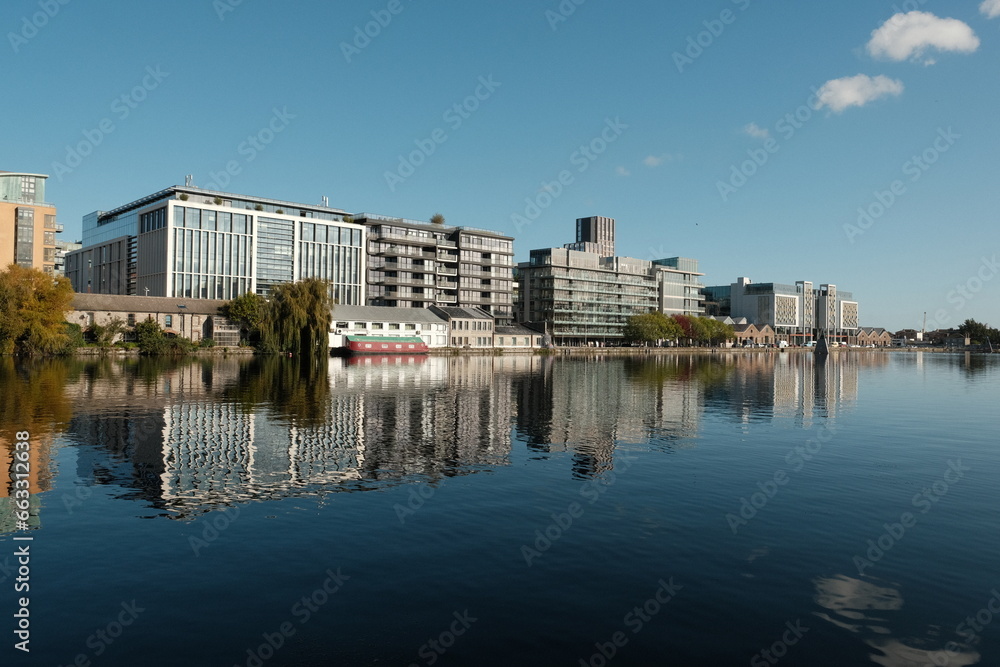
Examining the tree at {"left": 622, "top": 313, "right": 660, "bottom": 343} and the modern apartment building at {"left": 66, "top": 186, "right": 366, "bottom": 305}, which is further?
the tree at {"left": 622, "top": 313, "right": 660, "bottom": 343}

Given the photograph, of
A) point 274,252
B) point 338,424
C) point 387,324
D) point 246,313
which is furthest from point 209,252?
point 338,424

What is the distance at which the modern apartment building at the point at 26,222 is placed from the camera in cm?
13250

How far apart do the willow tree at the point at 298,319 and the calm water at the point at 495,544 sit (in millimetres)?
72992

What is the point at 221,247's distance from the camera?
140000 millimetres

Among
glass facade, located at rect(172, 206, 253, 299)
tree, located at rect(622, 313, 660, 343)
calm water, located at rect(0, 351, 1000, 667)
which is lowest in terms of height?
calm water, located at rect(0, 351, 1000, 667)

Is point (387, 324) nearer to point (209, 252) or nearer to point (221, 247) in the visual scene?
point (221, 247)

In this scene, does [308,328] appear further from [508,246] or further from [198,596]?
[198,596]

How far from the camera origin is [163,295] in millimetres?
134125

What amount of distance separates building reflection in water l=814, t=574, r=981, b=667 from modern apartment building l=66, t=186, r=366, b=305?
139326mm

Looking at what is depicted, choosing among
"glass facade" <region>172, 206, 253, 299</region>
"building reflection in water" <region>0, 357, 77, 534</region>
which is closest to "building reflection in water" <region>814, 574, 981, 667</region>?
"building reflection in water" <region>0, 357, 77, 534</region>

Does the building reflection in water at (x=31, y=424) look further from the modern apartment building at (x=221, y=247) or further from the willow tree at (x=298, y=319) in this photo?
the modern apartment building at (x=221, y=247)

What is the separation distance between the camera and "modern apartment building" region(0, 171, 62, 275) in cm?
13250

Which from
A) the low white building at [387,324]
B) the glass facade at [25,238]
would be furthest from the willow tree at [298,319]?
the glass facade at [25,238]

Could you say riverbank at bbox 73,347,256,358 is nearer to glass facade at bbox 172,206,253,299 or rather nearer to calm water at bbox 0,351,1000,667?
glass facade at bbox 172,206,253,299
